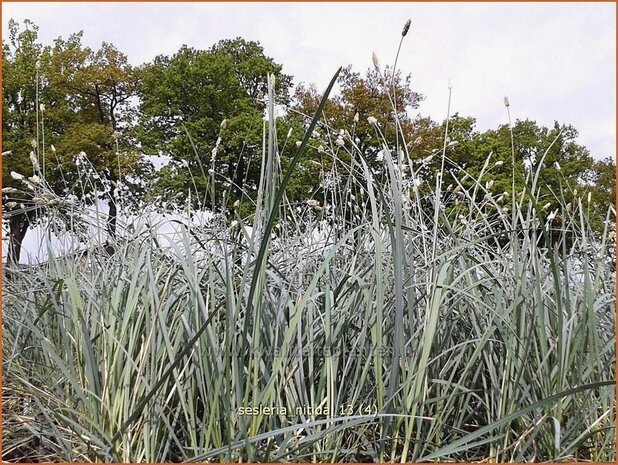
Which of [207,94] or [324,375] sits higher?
[207,94]

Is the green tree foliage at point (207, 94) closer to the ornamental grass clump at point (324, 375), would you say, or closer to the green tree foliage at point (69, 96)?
the green tree foliage at point (69, 96)

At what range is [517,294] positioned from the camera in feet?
4.32

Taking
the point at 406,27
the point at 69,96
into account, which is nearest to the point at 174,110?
the point at 69,96

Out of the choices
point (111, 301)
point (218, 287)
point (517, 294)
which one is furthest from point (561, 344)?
point (111, 301)

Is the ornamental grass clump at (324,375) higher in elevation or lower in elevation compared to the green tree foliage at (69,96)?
lower

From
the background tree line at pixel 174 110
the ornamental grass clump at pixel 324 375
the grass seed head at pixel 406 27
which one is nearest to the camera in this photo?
the ornamental grass clump at pixel 324 375

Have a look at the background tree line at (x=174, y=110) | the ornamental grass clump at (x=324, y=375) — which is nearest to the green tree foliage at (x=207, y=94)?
the background tree line at (x=174, y=110)

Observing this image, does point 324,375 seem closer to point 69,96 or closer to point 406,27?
point 406,27

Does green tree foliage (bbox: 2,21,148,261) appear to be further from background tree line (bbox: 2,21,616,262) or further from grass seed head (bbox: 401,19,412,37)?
grass seed head (bbox: 401,19,412,37)

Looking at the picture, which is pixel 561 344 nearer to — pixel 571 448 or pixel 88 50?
pixel 571 448

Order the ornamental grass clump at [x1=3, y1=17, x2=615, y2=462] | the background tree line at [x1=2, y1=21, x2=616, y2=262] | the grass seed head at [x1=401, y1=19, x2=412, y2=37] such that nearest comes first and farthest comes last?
the ornamental grass clump at [x1=3, y1=17, x2=615, y2=462] → the grass seed head at [x1=401, y1=19, x2=412, y2=37] → the background tree line at [x1=2, y1=21, x2=616, y2=262]

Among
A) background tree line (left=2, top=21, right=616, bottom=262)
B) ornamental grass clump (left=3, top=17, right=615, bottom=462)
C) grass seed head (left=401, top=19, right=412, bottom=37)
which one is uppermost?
background tree line (left=2, top=21, right=616, bottom=262)

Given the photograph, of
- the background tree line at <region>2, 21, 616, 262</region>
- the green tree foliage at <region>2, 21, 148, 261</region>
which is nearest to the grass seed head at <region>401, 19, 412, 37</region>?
the background tree line at <region>2, 21, 616, 262</region>

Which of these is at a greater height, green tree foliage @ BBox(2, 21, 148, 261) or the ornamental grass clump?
green tree foliage @ BBox(2, 21, 148, 261)
